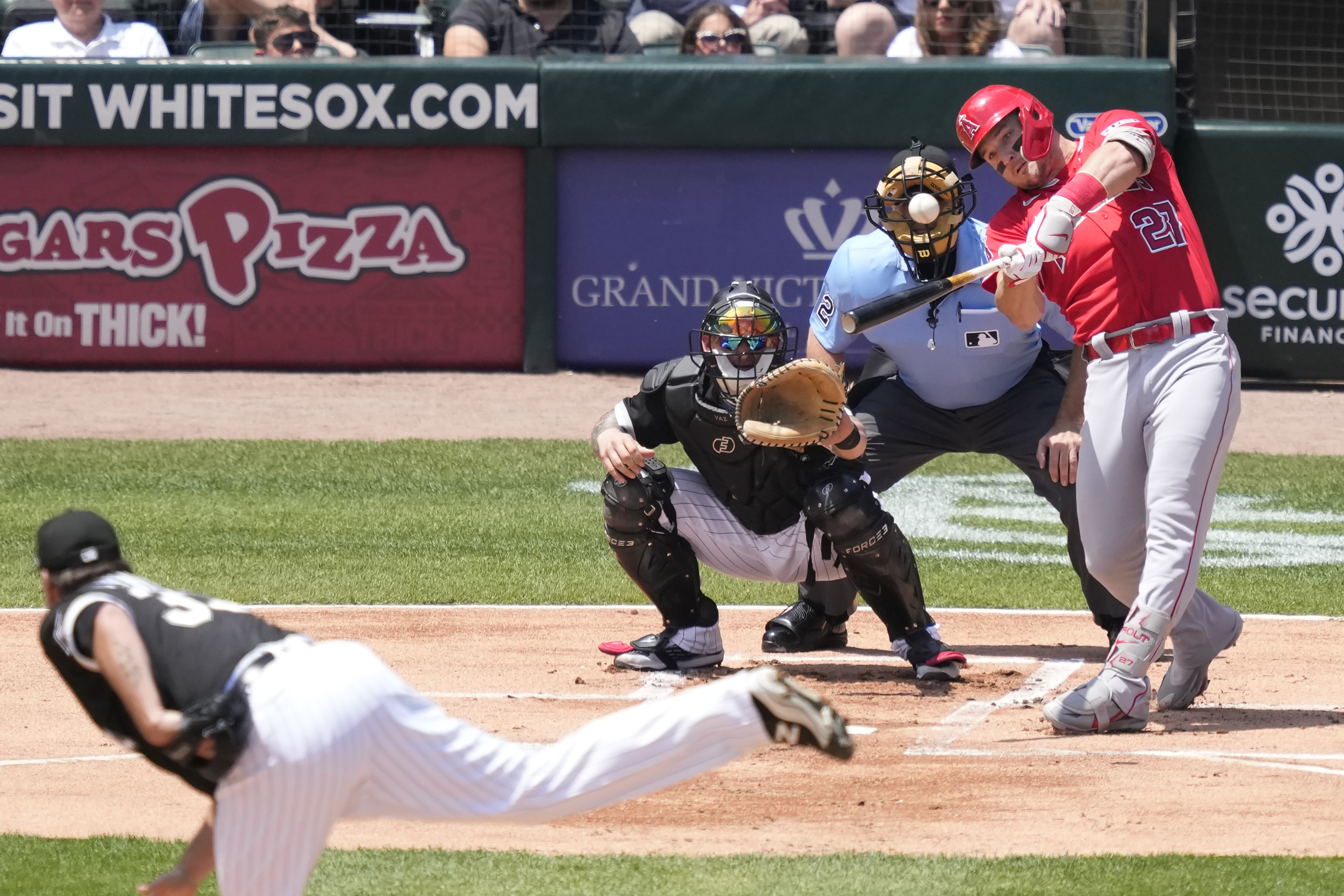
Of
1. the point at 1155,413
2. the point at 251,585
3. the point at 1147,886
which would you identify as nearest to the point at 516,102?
the point at 251,585

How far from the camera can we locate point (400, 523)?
30.2ft

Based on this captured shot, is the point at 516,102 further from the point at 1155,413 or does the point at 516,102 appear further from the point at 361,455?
the point at 1155,413

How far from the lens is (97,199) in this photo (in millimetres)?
12625

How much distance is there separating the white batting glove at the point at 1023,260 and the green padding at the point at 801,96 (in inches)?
290

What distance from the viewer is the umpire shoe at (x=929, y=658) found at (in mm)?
6137

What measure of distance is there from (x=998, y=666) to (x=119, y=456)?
6.23 m

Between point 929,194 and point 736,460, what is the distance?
1.19m

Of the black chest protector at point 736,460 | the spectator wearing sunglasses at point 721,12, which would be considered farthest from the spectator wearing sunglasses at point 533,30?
the black chest protector at point 736,460

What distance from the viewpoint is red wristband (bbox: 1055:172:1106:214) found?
5.04 m

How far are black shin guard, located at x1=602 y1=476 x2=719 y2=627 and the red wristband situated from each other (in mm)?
1718

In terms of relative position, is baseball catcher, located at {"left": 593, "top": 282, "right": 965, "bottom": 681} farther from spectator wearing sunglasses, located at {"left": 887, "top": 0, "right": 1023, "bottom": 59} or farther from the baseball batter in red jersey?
spectator wearing sunglasses, located at {"left": 887, "top": 0, "right": 1023, "bottom": 59}

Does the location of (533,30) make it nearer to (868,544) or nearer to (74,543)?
(868,544)

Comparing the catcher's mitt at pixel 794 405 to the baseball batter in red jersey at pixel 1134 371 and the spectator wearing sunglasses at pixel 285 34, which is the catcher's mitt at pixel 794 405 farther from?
the spectator wearing sunglasses at pixel 285 34

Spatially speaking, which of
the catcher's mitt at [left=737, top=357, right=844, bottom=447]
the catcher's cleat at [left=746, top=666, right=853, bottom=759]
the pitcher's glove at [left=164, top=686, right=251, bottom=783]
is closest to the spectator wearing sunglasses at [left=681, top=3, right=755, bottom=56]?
the catcher's mitt at [left=737, top=357, right=844, bottom=447]
